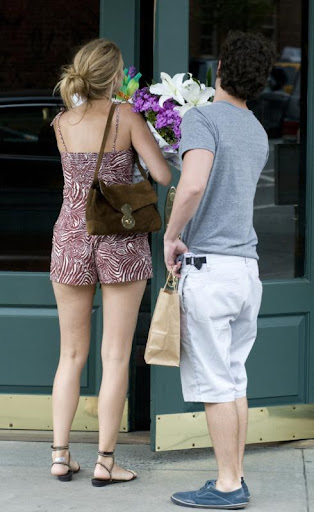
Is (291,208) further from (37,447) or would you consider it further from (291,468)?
(37,447)

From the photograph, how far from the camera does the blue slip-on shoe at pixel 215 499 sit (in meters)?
4.17

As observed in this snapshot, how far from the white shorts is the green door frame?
2.29 ft

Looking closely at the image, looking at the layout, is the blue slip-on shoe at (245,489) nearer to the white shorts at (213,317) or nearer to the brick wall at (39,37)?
the white shorts at (213,317)

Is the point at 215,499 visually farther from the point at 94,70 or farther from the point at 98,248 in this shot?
the point at 94,70

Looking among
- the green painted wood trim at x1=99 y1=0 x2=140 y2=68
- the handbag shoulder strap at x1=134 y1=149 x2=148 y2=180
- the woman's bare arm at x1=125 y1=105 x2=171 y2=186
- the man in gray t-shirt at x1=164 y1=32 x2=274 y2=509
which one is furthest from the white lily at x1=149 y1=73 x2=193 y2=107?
the green painted wood trim at x1=99 y1=0 x2=140 y2=68

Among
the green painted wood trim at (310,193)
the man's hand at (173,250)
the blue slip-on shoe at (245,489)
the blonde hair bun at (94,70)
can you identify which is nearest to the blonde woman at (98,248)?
the blonde hair bun at (94,70)

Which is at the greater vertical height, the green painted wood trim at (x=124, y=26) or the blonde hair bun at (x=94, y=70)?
the green painted wood trim at (x=124, y=26)

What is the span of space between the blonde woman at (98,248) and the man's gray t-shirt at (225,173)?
0.39 m

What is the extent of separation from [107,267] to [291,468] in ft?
4.07

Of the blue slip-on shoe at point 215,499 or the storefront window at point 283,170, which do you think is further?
the storefront window at point 283,170

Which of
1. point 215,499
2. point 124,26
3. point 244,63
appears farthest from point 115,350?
point 124,26

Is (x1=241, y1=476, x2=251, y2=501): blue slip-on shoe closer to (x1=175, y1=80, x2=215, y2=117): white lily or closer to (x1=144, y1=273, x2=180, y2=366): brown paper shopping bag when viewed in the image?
(x1=144, y1=273, x2=180, y2=366): brown paper shopping bag

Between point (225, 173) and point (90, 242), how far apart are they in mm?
689

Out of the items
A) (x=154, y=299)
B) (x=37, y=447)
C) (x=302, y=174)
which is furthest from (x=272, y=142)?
(x=37, y=447)
